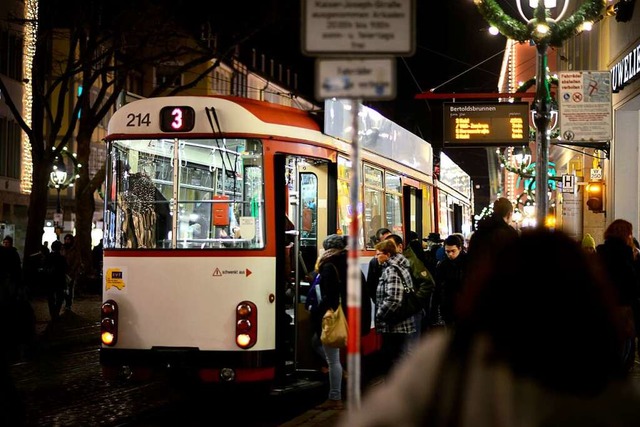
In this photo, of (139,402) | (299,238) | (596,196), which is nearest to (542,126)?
(299,238)

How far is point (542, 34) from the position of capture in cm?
1638

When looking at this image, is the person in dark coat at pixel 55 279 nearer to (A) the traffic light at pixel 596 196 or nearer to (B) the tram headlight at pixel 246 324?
(B) the tram headlight at pixel 246 324

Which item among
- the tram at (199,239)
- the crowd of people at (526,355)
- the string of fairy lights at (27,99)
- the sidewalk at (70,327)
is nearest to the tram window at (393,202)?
the tram at (199,239)

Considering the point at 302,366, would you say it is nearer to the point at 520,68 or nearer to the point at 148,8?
the point at 148,8

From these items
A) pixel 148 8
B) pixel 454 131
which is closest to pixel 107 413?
pixel 454 131

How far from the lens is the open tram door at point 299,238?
1061cm

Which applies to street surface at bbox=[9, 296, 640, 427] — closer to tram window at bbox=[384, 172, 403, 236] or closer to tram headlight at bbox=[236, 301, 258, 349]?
tram headlight at bbox=[236, 301, 258, 349]

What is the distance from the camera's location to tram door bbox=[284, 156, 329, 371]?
1125cm

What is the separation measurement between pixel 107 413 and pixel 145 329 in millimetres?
1205

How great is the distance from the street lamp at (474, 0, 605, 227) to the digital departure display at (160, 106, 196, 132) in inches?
285

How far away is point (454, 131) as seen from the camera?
70.8ft

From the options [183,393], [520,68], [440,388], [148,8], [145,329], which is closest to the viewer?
[440,388]

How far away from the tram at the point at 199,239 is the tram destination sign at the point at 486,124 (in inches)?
428

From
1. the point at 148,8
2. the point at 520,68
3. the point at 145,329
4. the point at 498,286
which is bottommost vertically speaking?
the point at 145,329
